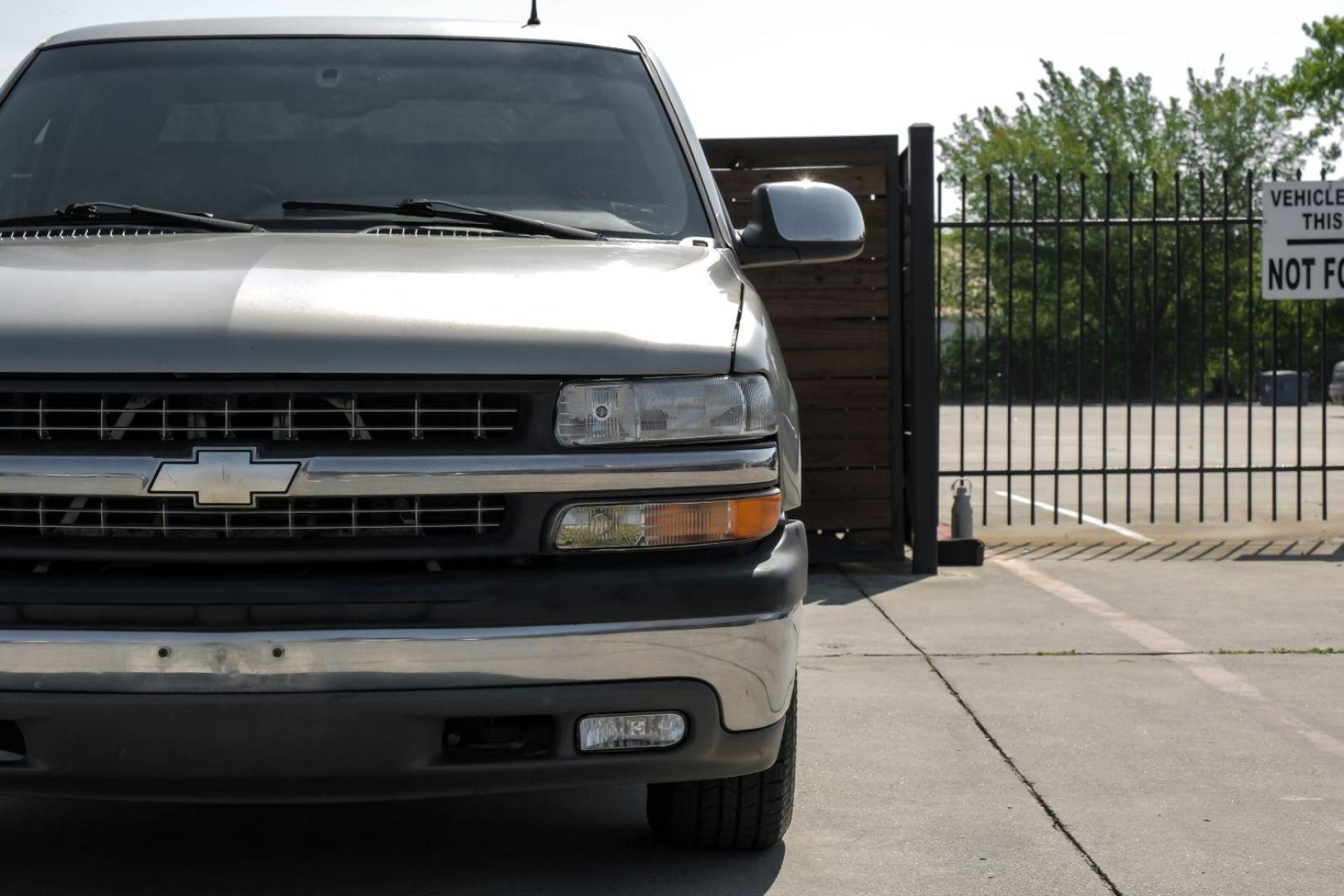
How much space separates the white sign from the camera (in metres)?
10.0

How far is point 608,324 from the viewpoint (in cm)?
319

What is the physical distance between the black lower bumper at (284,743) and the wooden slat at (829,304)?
20.0 feet

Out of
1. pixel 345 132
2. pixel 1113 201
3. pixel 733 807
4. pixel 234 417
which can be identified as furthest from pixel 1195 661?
pixel 1113 201

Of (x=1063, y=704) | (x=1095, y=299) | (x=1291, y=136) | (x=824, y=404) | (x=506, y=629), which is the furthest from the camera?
(x=1291, y=136)

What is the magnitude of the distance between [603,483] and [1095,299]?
4241 cm

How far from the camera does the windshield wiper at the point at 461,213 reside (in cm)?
389

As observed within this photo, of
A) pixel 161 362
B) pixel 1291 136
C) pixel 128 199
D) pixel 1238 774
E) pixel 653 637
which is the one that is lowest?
pixel 1238 774

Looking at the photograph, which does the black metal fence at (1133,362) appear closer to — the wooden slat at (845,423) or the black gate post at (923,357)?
the black gate post at (923,357)

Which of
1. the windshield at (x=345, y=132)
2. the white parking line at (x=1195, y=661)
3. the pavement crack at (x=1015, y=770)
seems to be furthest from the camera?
the white parking line at (x=1195, y=661)

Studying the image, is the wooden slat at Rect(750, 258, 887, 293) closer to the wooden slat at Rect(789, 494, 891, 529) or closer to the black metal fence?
the black metal fence

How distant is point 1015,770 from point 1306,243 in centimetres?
648

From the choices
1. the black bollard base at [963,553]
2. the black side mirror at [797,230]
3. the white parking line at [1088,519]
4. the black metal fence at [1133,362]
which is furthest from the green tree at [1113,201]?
the black side mirror at [797,230]

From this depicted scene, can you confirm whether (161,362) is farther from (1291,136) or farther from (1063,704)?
(1291,136)

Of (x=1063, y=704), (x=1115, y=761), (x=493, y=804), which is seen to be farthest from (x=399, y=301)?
(x=1063, y=704)
